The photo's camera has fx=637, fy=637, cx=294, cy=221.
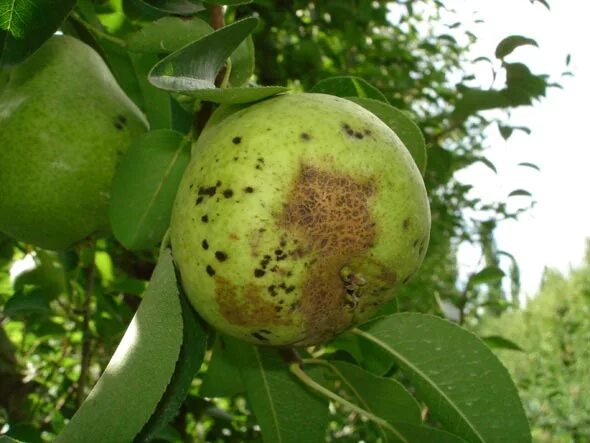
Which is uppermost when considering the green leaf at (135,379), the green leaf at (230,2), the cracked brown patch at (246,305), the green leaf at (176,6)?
the green leaf at (230,2)

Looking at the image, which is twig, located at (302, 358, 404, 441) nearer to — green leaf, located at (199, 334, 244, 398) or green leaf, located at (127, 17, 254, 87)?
green leaf, located at (199, 334, 244, 398)

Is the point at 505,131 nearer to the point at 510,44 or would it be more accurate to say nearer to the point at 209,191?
the point at 510,44

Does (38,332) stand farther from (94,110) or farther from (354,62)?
(354,62)

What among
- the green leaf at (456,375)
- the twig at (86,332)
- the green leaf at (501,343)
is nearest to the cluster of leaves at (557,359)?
the green leaf at (501,343)

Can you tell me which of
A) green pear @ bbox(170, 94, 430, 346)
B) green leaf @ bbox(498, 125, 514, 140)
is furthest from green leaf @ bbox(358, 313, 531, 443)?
green leaf @ bbox(498, 125, 514, 140)

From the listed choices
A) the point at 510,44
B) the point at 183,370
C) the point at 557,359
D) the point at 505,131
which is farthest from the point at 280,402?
the point at 557,359

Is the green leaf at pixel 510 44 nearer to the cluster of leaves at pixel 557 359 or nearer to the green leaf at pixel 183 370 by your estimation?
the green leaf at pixel 183 370

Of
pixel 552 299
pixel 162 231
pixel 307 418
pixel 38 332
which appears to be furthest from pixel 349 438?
pixel 552 299
